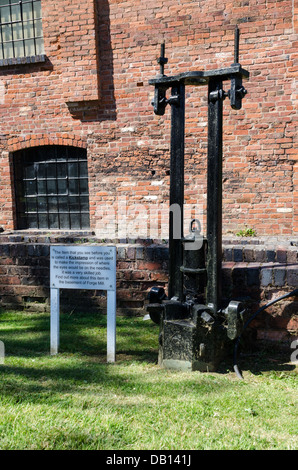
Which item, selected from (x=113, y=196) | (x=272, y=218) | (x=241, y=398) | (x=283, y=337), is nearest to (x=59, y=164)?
(x=113, y=196)

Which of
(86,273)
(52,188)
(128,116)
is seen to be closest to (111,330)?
(86,273)

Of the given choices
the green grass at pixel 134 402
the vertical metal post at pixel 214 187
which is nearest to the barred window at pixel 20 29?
the vertical metal post at pixel 214 187

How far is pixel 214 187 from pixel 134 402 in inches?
70.2

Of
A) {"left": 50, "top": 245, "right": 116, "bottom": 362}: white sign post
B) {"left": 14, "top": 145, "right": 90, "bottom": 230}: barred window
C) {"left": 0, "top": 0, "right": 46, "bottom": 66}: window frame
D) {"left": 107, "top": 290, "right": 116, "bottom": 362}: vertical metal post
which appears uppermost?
{"left": 0, "top": 0, "right": 46, "bottom": 66}: window frame

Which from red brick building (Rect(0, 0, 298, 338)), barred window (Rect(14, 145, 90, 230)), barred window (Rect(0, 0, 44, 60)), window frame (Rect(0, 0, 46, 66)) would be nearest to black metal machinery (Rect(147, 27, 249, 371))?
red brick building (Rect(0, 0, 298, 338))

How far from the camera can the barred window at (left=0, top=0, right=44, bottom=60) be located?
874cm

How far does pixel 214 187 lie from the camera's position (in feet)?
11.6

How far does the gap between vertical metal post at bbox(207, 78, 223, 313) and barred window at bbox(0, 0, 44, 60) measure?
6502 millimetres

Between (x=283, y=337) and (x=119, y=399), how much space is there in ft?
5.54

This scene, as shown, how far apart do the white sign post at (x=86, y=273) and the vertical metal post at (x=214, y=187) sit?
869mm

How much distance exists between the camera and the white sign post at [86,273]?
3.78 m

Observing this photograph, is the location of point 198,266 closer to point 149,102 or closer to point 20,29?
point 149,102

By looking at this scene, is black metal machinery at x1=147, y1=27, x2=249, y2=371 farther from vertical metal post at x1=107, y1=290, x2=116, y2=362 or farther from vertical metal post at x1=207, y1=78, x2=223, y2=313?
vertical metal post at x1=107, y1=290, x2=116, y2=362

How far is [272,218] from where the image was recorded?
7.74 meters
